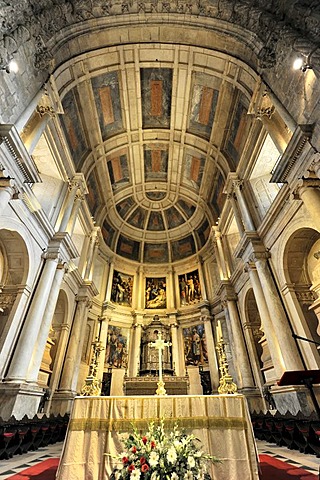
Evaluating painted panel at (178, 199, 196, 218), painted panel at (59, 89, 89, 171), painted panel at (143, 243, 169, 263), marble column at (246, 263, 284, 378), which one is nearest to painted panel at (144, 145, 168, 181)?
painted panel at (178, 199, 196, 218)

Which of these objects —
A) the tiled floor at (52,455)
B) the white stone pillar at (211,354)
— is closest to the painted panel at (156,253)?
the white stone pillar at (211,354)

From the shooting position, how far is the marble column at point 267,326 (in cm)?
782

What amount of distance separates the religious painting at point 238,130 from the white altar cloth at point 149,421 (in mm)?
11138

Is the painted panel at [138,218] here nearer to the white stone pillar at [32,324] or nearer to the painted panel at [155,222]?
the painted panel at [155,222]

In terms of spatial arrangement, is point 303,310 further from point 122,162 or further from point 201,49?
point 122,162

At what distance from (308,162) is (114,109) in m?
10.3

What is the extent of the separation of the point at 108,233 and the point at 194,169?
24.2ft

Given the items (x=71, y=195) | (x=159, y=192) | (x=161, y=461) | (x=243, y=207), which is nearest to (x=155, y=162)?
(x=159, y=192)

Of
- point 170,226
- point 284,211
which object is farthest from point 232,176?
point 170,226

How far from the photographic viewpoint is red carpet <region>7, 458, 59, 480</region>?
11.2 ft

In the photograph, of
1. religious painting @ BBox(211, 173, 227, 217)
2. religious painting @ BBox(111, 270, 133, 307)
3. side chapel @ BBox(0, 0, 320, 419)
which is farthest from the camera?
religious painting @ BBox(111, 270, 133, 307)

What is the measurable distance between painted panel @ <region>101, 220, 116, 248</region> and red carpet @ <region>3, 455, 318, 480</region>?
14065 mm

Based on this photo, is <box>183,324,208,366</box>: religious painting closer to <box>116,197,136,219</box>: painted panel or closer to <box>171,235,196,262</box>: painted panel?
<box>171,235,196,262</box>: painted panel

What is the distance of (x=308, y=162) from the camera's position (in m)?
6.62
